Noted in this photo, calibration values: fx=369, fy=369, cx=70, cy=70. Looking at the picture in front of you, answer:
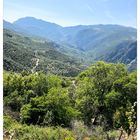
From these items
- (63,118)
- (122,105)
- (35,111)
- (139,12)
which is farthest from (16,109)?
(139,12)

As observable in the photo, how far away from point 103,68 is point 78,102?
2.84m

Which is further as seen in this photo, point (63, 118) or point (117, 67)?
point (117, 67)

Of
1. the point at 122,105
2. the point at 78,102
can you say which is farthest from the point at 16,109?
the point at 122,105

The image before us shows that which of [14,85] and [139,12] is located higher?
[139,12]

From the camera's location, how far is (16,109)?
19359mm

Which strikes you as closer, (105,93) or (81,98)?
(105,93)

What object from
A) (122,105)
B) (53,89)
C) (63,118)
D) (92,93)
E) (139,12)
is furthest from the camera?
(92,93)

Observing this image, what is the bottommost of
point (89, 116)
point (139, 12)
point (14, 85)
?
point (89, 116)

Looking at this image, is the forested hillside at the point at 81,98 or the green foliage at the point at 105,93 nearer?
the forested hillside at the point at 81,98

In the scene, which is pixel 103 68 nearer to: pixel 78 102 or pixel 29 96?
pixel 78 102

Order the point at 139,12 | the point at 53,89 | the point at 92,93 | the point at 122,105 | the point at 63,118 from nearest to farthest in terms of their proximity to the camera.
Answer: the point at 139,12 < the point at 63,118 < the point at 53,89 < the point at 122,105 < the point at 92,93

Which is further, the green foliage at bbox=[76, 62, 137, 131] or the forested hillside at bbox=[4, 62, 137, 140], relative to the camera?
the green foliage at bbox=[76, 62, 137, 131]

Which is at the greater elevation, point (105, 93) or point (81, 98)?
point (105, 93)

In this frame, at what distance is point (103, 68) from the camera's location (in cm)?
2364
